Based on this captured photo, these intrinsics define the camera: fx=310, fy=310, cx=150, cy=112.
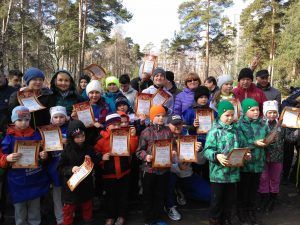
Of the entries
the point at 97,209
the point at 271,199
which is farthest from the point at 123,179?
the point at 271,199

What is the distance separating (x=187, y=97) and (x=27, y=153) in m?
2.93

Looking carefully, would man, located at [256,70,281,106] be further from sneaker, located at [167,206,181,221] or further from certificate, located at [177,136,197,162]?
sneaker, located at [167,206,181,221]

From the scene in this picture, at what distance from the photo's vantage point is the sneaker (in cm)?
504

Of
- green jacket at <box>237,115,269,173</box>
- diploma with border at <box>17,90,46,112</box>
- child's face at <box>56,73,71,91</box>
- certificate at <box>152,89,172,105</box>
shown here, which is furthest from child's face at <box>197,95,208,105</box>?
diploma with border at <box>17,90,46,112</box>

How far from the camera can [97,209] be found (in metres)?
5.46

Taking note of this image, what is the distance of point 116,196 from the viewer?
486 centimetres

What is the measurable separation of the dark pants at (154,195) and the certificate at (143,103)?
1.12 meters

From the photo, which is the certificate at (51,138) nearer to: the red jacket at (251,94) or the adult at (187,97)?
the adult at (187,97)

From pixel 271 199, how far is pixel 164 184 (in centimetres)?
217

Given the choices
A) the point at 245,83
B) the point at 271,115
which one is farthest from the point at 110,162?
the point at 245,83

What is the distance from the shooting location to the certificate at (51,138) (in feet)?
14.1

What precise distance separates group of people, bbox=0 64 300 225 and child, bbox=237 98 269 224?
0.02 meters

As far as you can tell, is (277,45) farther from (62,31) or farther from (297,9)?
(62,31)

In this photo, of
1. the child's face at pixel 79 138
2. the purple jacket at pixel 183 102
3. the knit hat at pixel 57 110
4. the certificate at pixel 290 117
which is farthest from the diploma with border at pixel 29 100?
the certificate at pixel 290 117
